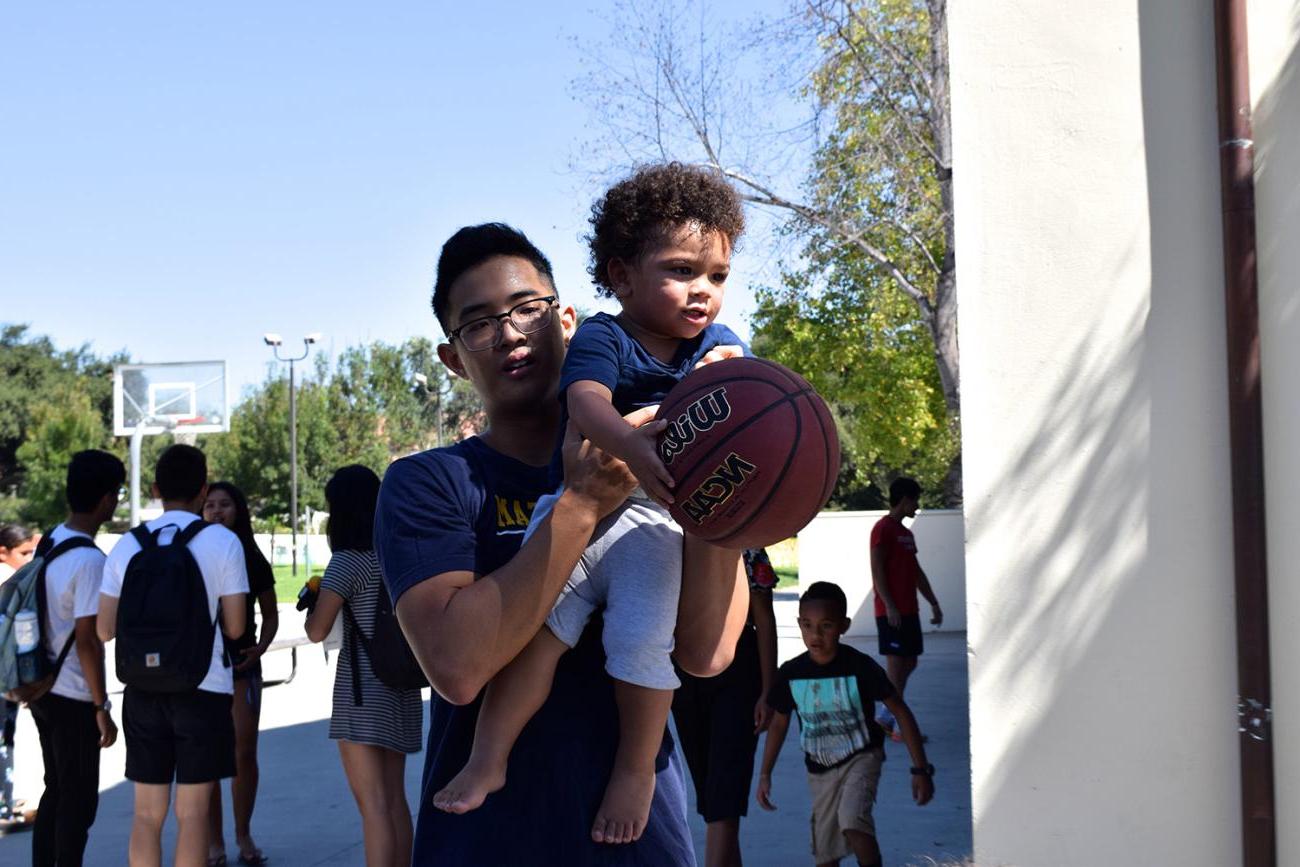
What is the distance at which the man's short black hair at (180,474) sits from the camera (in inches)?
227

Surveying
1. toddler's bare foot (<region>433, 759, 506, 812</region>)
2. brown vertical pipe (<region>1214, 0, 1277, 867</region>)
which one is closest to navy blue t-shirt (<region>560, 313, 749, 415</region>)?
toddler's bare foot (<region>433, 759, 506, 812</region>)

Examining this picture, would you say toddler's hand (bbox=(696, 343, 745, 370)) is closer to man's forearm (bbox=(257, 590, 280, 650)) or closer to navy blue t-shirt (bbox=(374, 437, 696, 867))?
navy blue t-shirt (bbox=(374, 437, 696, 867))

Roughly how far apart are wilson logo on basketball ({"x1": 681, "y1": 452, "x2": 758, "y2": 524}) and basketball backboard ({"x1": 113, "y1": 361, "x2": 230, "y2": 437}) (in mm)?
27194

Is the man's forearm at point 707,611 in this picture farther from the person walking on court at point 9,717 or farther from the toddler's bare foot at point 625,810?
the person walking on court at point 9,717

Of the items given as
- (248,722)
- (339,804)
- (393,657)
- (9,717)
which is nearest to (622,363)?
(393,657)

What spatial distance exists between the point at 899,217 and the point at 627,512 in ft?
44.6

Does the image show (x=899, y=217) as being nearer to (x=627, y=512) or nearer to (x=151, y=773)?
(x=151, y=773)

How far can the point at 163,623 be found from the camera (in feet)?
17.9

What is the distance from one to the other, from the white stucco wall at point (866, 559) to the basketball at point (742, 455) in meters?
17.3

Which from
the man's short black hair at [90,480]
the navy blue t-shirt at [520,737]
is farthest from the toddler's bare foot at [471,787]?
the man's short black hair at [90,480]

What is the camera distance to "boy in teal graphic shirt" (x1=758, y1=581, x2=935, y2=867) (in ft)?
18.4

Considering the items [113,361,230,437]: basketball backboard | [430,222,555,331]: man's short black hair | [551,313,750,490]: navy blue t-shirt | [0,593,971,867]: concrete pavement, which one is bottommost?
[0,593,971,867]: concrete pavement

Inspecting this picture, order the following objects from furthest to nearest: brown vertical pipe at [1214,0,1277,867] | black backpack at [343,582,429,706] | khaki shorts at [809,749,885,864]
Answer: khaki shorts at [809,749,885,864], black backpack at [343,582,429,706], brown vertical pipe at [1214,0,1277,867]

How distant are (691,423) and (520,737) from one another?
2.09 feet
